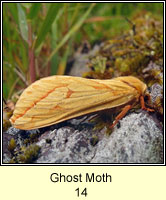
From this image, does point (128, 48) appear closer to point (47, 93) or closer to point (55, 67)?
point (55, 67)

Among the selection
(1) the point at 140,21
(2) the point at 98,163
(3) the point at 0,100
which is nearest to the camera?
(2) the point at 98,163

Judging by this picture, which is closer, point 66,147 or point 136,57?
point 66,147

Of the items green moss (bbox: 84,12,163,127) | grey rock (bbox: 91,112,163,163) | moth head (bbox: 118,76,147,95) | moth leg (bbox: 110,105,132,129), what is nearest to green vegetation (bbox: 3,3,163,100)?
green moss (bbox: 84,12,163,127)

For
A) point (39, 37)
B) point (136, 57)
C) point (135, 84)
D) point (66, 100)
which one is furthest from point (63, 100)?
point (136, 57)

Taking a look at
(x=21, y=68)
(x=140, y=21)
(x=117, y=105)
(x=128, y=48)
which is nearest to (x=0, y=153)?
(x=117, y=105)

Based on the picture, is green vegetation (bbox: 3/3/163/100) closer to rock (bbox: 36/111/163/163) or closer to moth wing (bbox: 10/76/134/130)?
moth wing (bbox: 10/76/134/130)

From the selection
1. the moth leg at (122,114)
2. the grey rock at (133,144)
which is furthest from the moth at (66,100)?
the grey rock at (133,144)

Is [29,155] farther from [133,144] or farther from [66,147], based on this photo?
[133,144]
